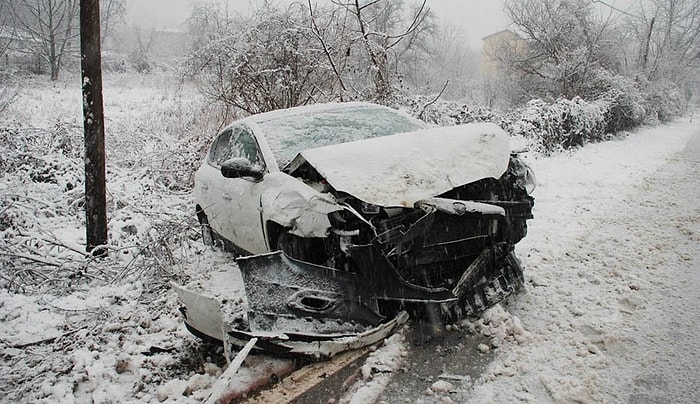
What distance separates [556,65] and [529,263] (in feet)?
61.0

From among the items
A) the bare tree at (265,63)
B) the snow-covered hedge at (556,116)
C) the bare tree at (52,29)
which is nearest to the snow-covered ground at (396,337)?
the bare tree at (265,63)

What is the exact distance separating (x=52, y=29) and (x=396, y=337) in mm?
29897

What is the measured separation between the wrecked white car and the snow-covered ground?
0.36 m

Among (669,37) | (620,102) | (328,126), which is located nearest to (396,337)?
(328,126)

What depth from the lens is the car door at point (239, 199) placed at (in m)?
4.06

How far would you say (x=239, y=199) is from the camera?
14.2ft

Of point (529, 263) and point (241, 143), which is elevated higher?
point (241, 143)

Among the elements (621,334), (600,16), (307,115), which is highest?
(600,16)

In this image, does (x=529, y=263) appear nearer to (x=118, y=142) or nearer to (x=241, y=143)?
(x=241, y=143)

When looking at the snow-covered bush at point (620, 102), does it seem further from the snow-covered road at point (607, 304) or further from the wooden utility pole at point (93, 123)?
the wooden utility pole at point (93, 123)

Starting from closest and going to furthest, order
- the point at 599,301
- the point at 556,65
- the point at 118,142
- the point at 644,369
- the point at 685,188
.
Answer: the point at 644,369 → the point at 599,301 → the point at 685,188 → the point at 118,142 → the point at 556,65

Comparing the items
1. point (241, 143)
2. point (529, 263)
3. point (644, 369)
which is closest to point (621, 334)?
point (644, 369)

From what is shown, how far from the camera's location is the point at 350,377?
300cm

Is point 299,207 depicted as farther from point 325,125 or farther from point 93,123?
point 93,123
